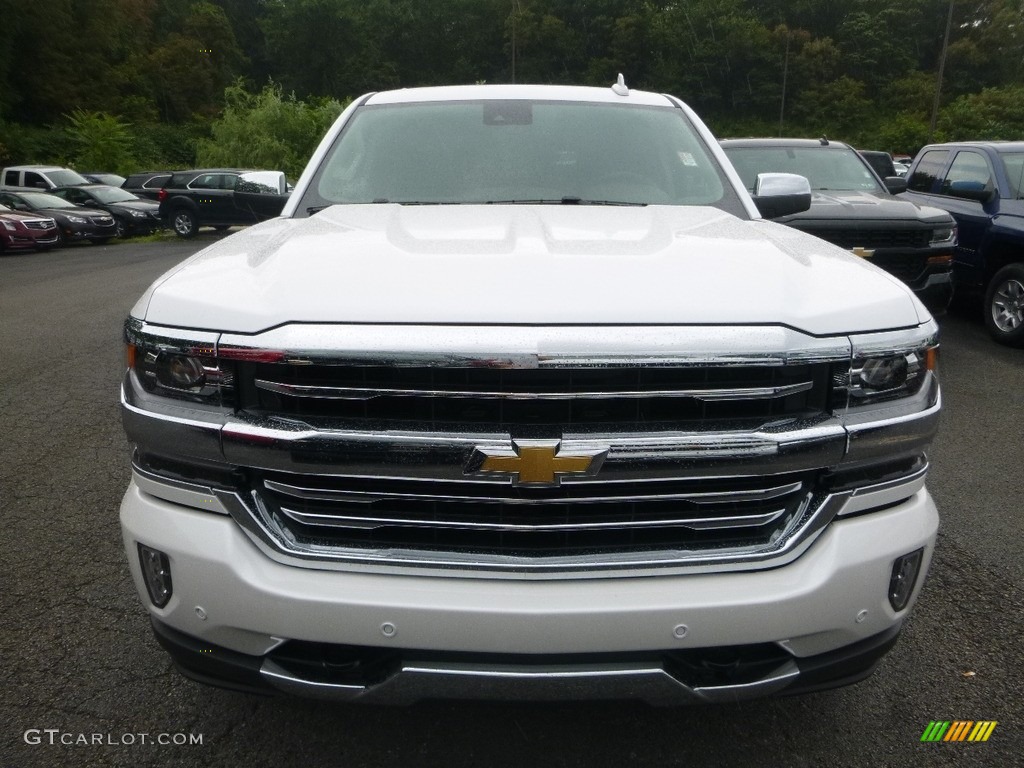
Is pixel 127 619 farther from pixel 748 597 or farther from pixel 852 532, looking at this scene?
pixel 852 532

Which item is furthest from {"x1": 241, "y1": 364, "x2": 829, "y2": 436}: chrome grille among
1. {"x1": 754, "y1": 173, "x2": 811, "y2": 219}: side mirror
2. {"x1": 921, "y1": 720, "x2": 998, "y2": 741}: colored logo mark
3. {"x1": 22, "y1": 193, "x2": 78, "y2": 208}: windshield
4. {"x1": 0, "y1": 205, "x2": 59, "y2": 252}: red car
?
{"x1": 22, "y1": 193, "x2": 78, "y2": 208}: windshield

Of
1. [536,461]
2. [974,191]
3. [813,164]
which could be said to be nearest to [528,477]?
[536,461]

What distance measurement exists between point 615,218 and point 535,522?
130 cm

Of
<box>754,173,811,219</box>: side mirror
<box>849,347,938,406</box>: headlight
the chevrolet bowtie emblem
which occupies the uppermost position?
<box>754,173,811,219</box>: side mirror

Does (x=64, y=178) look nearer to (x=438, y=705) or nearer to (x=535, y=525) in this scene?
(x=438, y=705)

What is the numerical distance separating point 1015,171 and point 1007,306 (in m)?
1.31

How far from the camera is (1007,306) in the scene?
7527 mm

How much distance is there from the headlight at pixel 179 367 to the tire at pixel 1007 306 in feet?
24.4

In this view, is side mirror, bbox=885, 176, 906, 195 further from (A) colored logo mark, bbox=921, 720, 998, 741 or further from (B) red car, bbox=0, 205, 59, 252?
(B) red car, bbox=0, 205, 59, 252

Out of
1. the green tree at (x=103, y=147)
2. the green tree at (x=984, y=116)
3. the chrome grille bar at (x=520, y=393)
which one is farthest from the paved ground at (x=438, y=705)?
the green tree at (x=984, y=116)

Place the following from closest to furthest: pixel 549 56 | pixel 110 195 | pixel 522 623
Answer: pixel 522 623 → pixel 110 195 → pixel 549 56

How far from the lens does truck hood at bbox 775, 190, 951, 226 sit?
702 centimetres

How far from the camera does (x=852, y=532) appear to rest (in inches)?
76.5

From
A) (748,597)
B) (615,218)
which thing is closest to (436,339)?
(748,597)
